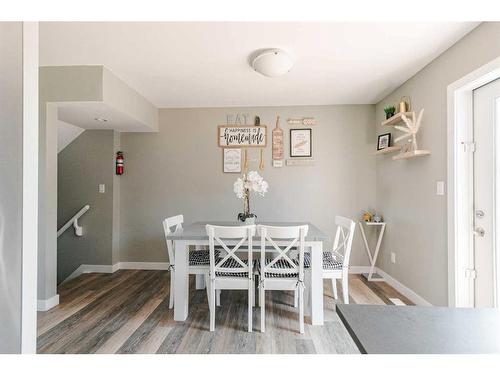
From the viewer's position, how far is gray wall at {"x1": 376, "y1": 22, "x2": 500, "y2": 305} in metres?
1.98

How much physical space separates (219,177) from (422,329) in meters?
3.31

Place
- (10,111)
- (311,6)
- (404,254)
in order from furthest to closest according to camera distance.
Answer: (404,254) → (10,111) → (311,6)

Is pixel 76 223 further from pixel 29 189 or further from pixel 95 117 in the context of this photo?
pixel 29 189

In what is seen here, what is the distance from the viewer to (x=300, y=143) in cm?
376

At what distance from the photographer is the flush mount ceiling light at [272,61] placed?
2.20m

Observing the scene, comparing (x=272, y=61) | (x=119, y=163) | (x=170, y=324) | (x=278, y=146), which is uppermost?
(x=272, y=61)

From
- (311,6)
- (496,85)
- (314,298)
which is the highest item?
(496,85)

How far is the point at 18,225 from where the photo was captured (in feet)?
3.88

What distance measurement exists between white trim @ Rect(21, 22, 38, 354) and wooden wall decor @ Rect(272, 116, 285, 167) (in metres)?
2.85

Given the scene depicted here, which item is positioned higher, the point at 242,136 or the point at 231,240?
the point at 242,136

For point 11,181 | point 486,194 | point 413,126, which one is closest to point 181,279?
point 11,181
